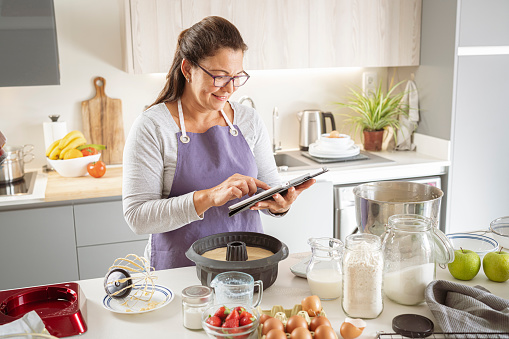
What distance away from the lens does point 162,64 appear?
297cm

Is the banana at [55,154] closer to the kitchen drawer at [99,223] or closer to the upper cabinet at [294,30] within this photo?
the kitchen drawer at [99,223]

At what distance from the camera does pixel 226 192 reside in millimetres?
1612

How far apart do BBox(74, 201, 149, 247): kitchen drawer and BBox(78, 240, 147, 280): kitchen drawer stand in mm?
30

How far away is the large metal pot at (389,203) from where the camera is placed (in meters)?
1.50

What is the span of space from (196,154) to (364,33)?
5.81 ft

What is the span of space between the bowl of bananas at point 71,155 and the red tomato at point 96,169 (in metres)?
0.04

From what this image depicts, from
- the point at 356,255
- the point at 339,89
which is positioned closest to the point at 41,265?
the point at 356,255

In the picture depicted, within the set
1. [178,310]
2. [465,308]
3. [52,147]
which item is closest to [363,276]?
[465,308]

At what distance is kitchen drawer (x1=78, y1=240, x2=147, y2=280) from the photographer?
274 cm

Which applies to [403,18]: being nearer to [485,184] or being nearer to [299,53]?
[299,53]

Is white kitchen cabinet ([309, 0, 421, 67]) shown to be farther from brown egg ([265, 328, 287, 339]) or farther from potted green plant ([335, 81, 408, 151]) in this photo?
brown egg ([265, 328, 287, 339])

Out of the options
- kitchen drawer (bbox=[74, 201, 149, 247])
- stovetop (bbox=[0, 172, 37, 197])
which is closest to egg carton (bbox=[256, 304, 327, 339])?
kitchen drawer (bbox=[74, 201, 149, 247])

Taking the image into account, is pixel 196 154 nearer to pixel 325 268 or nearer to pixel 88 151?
pixel 325 268

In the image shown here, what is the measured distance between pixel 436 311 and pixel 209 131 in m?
1.01
